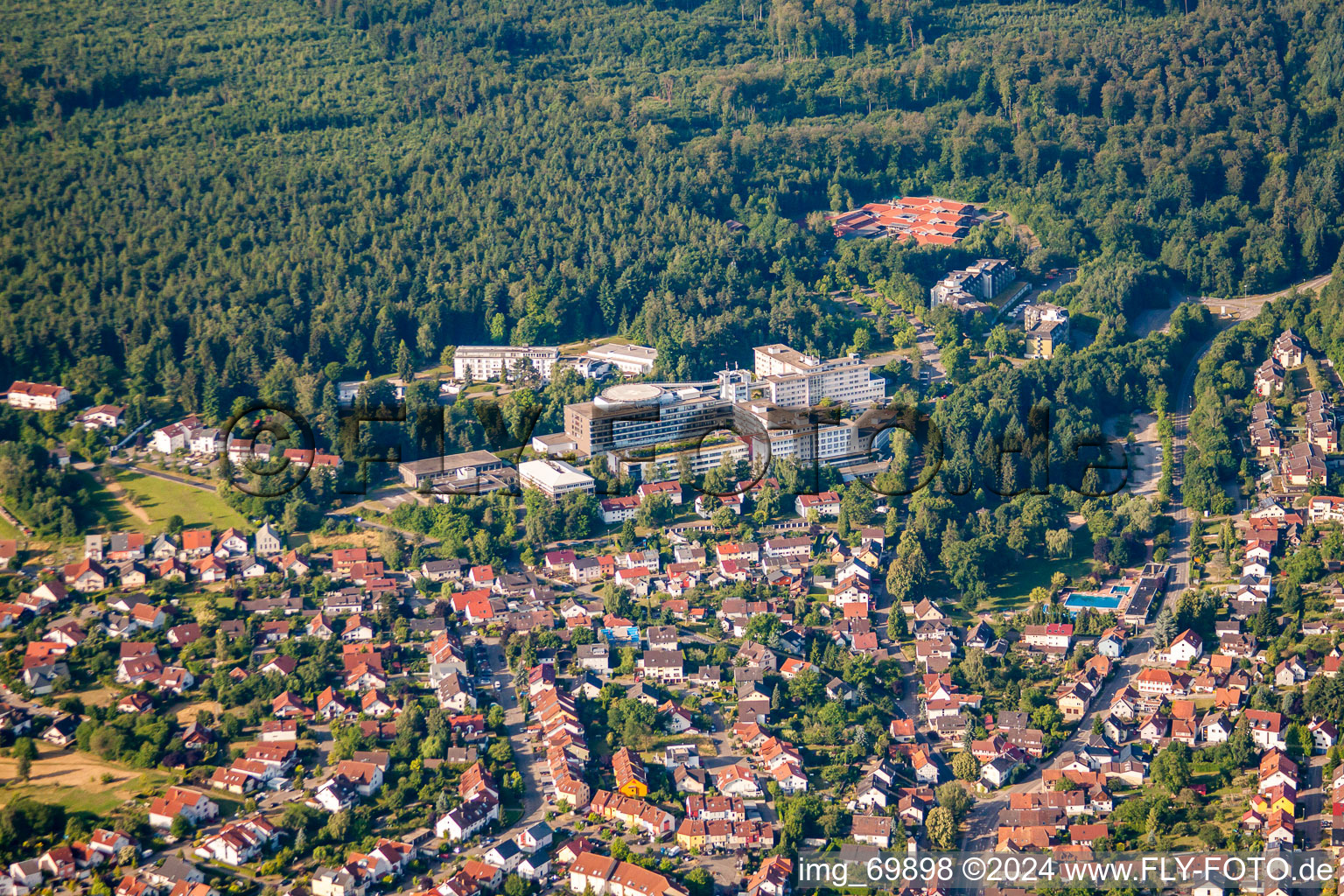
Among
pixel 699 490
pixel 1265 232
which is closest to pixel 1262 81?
pixel 1265 232

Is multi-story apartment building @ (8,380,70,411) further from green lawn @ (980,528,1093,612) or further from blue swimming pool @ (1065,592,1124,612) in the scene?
blue swimming pool @ (1065,592,1124,612)

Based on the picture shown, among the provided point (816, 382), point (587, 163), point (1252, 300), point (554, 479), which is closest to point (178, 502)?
point (554, 479)

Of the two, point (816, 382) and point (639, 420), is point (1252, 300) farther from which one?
point (639, 420)

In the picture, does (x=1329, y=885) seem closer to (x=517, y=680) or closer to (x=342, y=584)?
(x=517, y=680)

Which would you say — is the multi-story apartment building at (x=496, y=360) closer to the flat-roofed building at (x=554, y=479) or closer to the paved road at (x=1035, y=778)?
the flat-roofed building at (x=554, y=479)

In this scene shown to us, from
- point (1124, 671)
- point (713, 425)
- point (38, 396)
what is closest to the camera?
point (1124, 671)
